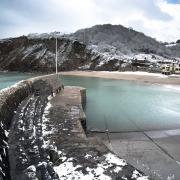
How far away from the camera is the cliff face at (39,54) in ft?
152

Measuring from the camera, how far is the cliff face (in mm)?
46394

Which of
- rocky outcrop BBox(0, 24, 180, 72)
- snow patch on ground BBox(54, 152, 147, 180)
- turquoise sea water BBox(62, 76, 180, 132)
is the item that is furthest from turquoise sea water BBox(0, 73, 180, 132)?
rocky outcrop BBox(0, 24, 180, 72)

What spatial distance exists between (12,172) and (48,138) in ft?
5.27

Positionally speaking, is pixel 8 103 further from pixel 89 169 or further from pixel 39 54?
pixel 39 54

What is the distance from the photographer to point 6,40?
171 feet

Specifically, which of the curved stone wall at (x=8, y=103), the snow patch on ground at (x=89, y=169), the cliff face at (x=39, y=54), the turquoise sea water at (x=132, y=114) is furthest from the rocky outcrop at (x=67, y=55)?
the snow patch on ground at (x=89, y=169)

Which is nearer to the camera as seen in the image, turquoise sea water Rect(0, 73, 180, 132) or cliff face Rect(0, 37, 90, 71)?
turquoise sea water Rect(0, 73, 180, 132)

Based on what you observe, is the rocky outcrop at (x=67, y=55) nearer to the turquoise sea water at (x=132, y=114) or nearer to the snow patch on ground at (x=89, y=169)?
the turquoise sea water at (x=132, y=114)

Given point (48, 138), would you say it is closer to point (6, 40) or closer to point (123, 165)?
point (123, 165)

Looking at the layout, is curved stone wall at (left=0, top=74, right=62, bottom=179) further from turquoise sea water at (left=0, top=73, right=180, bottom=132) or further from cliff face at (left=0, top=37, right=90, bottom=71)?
cliff face at (left=0, top=37, right=90, bottom=71)

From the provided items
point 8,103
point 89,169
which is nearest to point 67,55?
point 8,103

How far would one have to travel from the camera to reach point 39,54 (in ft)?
160

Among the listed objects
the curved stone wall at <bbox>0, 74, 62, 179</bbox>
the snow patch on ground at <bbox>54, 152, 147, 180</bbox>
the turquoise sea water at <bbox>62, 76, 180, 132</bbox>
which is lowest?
the turquoise sea water at <bbox>62, 76, 180, 132</bbox>

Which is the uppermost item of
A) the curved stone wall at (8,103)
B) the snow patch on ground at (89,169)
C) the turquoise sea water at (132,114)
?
the curved stone wall at (8,103)
